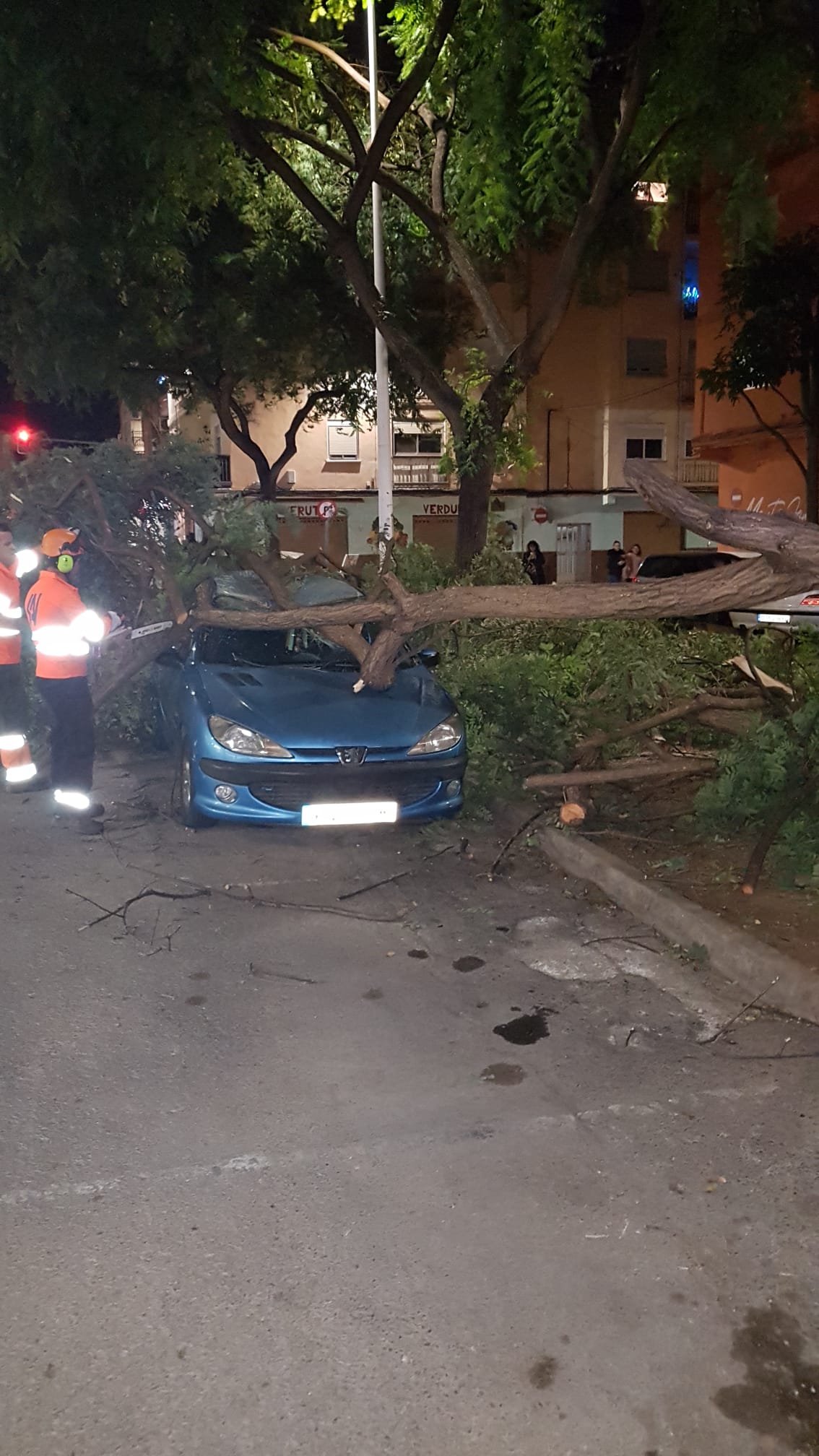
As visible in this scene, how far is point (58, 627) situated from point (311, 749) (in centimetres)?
204

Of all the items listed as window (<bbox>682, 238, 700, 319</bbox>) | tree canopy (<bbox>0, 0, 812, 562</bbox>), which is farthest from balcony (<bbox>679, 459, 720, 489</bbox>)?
tree canopy (<bbox>0, 0, 812, 562</bbox>)

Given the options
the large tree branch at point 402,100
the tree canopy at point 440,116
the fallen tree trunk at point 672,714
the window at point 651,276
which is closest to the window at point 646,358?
the window at point 651,276

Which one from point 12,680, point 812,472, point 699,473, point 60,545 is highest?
point 699,473

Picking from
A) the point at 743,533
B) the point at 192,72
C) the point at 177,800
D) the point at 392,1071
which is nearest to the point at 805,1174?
the point at 392,1071

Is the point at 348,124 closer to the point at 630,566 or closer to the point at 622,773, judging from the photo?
the point at 622,773

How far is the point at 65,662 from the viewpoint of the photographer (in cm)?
712

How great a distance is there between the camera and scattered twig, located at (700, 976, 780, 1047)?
4.23 meters

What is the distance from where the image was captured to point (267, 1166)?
340 centimetres

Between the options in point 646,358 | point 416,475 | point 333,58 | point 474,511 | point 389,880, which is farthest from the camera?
point 416,475

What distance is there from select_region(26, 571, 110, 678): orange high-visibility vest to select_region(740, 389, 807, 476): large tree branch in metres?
15.6

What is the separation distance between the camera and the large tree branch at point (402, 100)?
11.1m

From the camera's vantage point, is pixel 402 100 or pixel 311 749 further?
pixel 402 100

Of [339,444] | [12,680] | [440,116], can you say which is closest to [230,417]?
[440,116]

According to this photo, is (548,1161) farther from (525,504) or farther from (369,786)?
(525,504)
